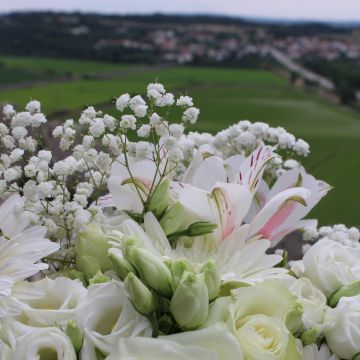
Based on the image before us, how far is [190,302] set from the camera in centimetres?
45

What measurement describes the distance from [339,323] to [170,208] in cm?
18

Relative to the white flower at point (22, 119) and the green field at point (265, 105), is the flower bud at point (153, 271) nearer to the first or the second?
the white flower at point (22, 119)

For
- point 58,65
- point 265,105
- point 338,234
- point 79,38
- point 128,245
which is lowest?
point 58,65

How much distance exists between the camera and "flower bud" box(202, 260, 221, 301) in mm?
466

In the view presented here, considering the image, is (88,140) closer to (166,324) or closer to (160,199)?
(160,199)

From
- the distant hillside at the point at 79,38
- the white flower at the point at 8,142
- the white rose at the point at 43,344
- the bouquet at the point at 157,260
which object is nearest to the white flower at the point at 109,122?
the bouquet at the point at 157,260

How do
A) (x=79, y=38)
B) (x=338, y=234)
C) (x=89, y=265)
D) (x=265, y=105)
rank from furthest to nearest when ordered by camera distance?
(x=79, y=38) → (x=265, y=105) → (x=338, y=234) → (x=89, y=265)

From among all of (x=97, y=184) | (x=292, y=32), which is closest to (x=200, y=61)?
(x=292, y=32)

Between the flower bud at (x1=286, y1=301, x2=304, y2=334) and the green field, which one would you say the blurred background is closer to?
the green field

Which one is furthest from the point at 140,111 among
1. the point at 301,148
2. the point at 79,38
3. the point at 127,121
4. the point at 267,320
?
the point at 79,38

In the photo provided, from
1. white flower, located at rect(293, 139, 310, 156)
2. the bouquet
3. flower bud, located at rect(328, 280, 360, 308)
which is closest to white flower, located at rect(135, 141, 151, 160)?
the bouquet

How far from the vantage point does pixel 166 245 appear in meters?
0.55

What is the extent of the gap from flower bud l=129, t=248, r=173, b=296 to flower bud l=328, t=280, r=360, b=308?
0.18 m

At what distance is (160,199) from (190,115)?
0.09 metres
